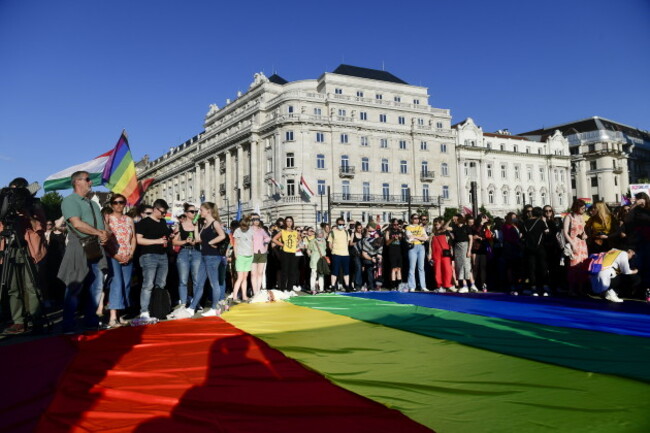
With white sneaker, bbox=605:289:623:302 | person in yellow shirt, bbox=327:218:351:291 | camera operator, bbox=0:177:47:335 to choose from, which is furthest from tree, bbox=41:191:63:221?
white sneaker, bbox=605:289:623:302

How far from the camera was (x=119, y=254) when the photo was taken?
695 cm

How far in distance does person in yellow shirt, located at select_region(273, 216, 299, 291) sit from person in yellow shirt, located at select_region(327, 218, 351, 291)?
104cm

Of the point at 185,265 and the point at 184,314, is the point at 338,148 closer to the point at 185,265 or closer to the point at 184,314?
the point at 185,265

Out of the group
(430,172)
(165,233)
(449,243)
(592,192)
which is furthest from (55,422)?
(592,192)

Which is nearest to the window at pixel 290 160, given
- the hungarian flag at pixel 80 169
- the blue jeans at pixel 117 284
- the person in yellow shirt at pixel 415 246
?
the hungarian flag at pixel 80 169

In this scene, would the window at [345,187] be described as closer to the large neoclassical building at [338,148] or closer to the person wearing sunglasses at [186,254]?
the large neoclassical building at [338,148]

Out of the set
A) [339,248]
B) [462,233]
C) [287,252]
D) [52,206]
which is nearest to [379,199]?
[52,206]

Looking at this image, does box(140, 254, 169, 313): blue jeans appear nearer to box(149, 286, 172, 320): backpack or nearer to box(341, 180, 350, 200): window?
box(149, 286, 172, 320): backpack

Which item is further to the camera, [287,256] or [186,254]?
[287,256]

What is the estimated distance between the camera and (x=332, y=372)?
403cm

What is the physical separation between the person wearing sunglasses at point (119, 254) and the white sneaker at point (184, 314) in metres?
0.96

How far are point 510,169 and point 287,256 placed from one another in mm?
68019

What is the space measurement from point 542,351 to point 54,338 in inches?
241

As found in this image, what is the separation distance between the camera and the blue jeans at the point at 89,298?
626cm
